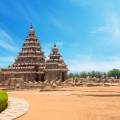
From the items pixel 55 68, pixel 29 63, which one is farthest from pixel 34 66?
pixel 55 68

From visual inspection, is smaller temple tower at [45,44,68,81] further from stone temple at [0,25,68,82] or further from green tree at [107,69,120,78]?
green tree at [107,69,120,78]

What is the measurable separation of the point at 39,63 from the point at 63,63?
20.2 ft

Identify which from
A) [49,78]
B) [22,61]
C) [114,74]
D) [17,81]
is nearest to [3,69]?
[22,61]

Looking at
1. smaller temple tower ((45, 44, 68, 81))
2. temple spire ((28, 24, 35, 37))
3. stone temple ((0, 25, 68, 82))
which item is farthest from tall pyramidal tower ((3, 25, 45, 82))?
smaller temple tower ((45, 44, 68, 81))

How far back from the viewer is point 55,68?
8412 cm

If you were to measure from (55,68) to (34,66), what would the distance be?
16.3ft

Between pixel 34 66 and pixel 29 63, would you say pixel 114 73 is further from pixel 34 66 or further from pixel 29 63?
pixel 29 63

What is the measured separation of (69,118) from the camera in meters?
17.0

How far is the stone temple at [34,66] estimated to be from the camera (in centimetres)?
8362

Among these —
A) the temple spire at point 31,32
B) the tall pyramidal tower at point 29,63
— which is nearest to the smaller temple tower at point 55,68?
the tall pyramidal tower at point 29,63

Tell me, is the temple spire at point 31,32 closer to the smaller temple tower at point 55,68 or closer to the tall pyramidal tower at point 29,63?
the tall pyramidal tower at point 29,63

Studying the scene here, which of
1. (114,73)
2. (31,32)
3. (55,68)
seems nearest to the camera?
(55,68)

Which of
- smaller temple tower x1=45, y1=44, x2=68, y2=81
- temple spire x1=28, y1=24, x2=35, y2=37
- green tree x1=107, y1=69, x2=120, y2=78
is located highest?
temple spire x1=28, y1=24, x2=35, y2=37

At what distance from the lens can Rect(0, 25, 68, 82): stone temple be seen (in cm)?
8362
